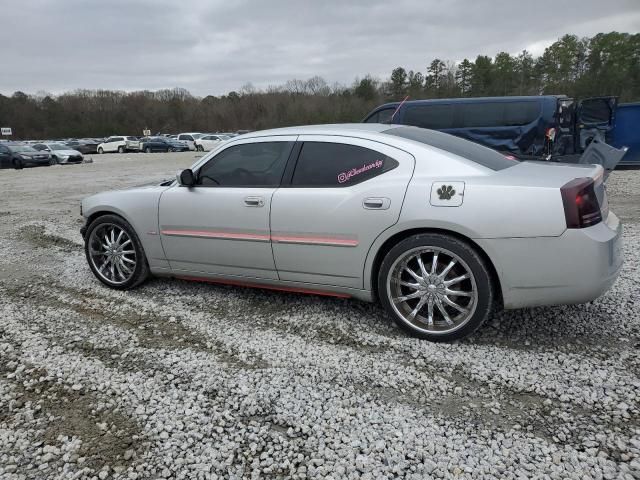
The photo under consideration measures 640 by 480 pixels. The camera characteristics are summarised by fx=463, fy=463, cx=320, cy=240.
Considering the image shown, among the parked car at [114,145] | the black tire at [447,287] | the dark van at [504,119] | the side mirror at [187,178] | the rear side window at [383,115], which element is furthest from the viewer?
the parked car at [114,145]

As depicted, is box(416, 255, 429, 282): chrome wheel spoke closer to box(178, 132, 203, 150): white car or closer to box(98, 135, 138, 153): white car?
box(178, 132, 203, 150): white car

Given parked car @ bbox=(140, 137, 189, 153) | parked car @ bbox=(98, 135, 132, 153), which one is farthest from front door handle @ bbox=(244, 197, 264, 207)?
parked car @ bbox=(98, 135, 132, 153)

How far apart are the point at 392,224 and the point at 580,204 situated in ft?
3.66

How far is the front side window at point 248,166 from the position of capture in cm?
362

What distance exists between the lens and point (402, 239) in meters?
3.13

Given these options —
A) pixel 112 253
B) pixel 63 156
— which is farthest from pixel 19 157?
pixel 112 253

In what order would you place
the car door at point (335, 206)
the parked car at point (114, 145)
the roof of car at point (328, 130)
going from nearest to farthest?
the car door at point (335, 206) < the roof of car at point (328, 130) < the parked car at point (114, 145)

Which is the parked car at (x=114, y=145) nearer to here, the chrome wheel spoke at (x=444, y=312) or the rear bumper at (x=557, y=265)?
the chrome wheel spoke at (x=444, y=312)

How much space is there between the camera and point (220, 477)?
2014 mm

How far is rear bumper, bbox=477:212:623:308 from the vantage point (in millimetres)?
2721

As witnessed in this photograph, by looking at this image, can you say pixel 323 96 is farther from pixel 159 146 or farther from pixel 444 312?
pixel 444 312

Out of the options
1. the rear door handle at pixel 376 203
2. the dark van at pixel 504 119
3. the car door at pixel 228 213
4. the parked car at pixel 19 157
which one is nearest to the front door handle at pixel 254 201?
the car door at pixel 228 213

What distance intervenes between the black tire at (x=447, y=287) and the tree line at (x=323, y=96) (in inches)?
2145

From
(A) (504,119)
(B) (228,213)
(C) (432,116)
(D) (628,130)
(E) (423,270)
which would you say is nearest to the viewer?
(E) (423,270)
